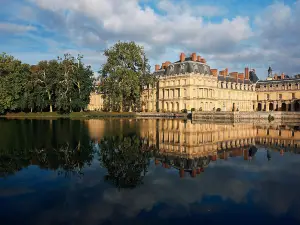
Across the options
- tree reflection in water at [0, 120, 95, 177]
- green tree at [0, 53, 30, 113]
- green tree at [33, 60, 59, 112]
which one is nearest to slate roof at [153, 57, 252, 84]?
green tree at [33, 60, 59, 112]

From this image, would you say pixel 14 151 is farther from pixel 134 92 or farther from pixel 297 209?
pixel 134 92

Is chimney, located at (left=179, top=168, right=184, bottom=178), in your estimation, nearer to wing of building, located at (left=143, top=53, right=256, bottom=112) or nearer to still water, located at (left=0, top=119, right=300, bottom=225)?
still water, located at (left=0, top=119, right=300, bottom=225)

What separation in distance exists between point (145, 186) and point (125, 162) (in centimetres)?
298

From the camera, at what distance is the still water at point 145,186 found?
6.41 metres

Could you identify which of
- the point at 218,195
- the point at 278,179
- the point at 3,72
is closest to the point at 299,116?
the point at 278,179

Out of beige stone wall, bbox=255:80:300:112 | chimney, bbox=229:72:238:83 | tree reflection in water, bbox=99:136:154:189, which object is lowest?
tree reflection in water, bbox=99:136:154:189

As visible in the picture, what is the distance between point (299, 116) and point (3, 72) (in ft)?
183

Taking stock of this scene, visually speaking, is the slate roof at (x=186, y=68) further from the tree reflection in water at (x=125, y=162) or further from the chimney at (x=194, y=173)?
the chimney at (x=194, y=173)

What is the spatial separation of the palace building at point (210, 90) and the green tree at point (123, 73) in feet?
27.9

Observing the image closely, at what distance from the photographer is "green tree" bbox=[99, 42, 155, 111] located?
2138 inches

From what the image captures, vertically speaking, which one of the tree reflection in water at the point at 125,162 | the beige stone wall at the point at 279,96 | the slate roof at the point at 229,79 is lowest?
the tree reflection in water at the point at 125,162

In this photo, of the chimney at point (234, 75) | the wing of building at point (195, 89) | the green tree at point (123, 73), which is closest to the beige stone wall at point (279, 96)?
the wing of building at point (195, 89)

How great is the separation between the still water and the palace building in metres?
44.9

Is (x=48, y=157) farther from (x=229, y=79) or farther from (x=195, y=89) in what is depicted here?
(x=229, y=79)
